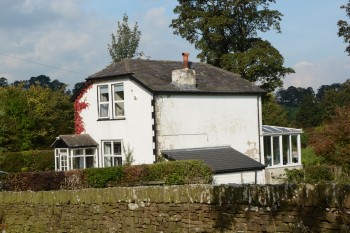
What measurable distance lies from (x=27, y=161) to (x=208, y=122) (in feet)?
42.2

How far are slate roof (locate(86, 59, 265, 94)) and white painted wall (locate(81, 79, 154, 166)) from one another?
1.44 feet

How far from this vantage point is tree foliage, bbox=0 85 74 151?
126 feet

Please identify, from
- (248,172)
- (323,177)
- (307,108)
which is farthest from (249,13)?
(307,108)

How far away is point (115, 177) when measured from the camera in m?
21.9

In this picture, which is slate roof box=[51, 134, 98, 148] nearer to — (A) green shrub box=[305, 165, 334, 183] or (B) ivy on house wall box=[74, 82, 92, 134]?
(B) ivy on house wall box=[74, 82, 92, 134]

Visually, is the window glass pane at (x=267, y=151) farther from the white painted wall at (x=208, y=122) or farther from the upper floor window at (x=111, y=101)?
the upper floor window at (x=111, y=101)

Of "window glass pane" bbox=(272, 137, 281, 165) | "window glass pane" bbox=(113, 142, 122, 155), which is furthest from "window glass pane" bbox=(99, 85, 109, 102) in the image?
"window glass pane" bbox=(272, 137, 281, 165)

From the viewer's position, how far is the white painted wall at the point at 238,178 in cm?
2421

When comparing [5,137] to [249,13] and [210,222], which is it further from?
[210,222]

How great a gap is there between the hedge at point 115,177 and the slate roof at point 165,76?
5.41 meters

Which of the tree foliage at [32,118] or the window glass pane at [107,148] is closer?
the window glass pane at [107,148]

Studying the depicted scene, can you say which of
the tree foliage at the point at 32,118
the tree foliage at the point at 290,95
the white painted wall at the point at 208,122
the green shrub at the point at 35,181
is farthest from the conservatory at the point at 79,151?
the tree foliage at the point at 290,95

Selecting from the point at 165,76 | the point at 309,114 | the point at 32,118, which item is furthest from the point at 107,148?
the point at 309,114

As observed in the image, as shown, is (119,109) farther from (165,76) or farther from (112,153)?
(165,76)
